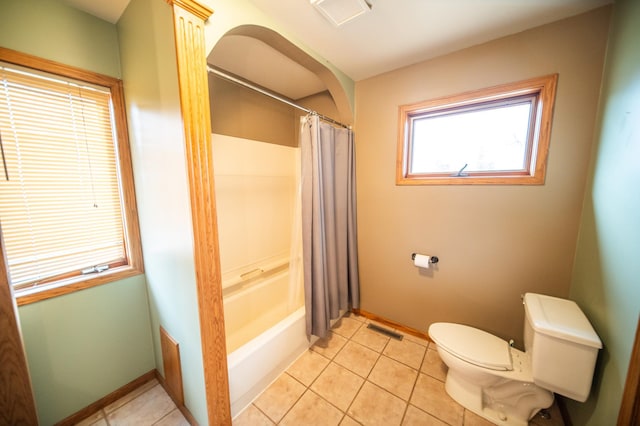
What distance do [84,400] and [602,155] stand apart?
3254 mm

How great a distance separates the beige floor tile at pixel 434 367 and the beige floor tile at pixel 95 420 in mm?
2090

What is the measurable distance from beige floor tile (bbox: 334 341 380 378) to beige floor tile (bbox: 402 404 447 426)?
1.12ft

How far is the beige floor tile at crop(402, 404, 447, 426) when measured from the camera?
1.24 metres

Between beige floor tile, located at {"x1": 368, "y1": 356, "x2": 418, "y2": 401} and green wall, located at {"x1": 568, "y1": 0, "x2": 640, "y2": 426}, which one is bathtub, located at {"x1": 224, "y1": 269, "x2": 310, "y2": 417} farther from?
green wall, located at {"x1": 568, "y1": 0, "x2": 640, "y2": 426}

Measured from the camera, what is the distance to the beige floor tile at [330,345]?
5.86 feet

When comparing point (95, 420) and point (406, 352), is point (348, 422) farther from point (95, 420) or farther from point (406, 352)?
point (95, 420)

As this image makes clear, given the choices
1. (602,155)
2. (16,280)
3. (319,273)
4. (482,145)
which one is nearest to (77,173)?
(16,280)

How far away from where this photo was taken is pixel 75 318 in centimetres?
123

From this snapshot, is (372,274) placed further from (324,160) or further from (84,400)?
(84,400)

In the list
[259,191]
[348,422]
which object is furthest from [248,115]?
[348,422]

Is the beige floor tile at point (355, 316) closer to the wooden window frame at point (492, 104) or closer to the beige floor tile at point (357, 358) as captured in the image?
the beige floor tile at point (357, 358)

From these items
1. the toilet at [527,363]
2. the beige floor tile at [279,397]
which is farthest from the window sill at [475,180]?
the beige floor tile at [279,397]

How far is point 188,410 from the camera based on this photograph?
1260mm

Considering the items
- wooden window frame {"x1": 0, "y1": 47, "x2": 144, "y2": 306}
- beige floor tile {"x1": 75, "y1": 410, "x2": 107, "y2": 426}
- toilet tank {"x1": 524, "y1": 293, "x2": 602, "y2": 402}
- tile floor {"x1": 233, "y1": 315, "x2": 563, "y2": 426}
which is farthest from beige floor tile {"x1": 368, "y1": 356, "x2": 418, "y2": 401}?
wooden window frame {"x1": 0, "y1": 47, "x2": 144, "y2": 306}
